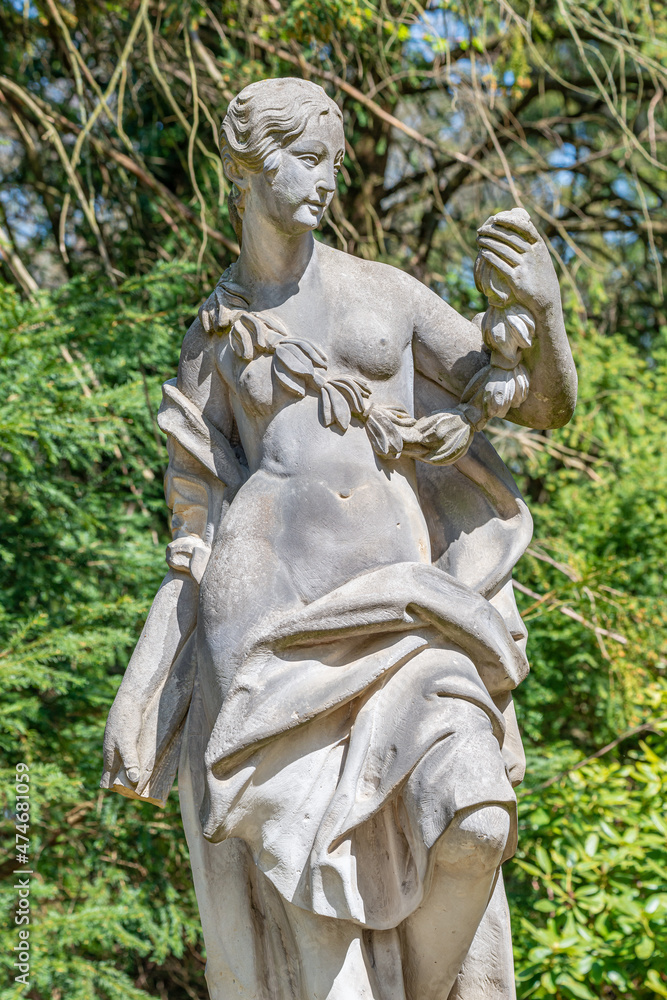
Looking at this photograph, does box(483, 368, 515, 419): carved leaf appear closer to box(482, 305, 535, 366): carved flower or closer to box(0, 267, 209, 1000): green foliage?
box(482, 305, 535, 366): carved flower

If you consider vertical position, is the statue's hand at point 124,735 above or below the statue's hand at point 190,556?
below

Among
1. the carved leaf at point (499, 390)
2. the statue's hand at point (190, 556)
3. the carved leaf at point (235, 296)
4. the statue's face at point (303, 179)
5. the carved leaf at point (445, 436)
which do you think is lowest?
the statue's hand at point (190, 556)

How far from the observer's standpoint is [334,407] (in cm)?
227

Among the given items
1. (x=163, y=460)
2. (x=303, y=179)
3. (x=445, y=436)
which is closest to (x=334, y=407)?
(x=445, y=436)

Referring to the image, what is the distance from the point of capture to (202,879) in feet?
7.67

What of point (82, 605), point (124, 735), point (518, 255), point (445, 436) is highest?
point (518, 255)

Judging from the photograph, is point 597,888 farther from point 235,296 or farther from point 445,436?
point 235,296

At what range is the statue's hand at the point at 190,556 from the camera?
2436 millimetres

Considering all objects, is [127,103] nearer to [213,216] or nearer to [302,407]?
[213,216]

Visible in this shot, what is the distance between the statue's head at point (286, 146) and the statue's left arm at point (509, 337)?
33cm

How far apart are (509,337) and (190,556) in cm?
80

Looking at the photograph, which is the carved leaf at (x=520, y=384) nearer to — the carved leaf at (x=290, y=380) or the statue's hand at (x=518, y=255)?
the statue's hand at (x=518, y=255)

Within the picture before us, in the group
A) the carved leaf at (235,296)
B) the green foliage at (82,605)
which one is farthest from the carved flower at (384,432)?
the green foliage at (82,605)

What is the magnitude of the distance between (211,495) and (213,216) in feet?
10.1
